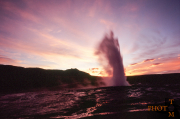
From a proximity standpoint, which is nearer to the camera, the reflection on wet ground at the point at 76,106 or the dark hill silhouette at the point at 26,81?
the reflection on wet ground at the point at 76,106

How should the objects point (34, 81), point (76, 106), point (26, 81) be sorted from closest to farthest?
point (76, 106), point (26, 81), point (34, 81)

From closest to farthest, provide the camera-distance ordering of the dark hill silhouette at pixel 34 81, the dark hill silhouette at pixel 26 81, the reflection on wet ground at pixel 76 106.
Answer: the reflection on wet ground at pixel 76 106, the dark hill silhouette at pixel 34 81, the dark hill silhouette at pixel 26 81

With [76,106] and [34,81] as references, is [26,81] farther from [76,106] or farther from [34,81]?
[76,106]

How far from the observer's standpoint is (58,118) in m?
8.45

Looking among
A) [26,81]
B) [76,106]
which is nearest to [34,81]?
[26,81]

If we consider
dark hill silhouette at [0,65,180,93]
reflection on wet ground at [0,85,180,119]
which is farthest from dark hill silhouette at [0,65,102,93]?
reflection on wet ground at [0,85,180,119]

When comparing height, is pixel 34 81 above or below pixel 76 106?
below

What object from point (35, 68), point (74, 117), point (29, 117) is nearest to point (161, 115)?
point (74, 117)

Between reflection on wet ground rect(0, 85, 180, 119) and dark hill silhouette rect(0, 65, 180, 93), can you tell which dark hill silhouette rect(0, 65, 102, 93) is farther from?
reflection on wet ground rect(0, 85, 180, 119)

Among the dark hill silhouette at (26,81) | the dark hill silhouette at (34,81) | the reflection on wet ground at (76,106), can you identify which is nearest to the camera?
the reflection on wet ground at (76,106)

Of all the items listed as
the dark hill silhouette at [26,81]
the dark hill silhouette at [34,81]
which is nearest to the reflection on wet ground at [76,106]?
the dark hill silhouette at [34,81]

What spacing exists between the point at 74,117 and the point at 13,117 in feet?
18.1

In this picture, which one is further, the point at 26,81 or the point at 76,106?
the point at 26,81

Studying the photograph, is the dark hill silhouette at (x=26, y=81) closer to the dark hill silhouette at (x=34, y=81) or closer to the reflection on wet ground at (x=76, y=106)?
the dark hill silhouette at (x=34, y=81)
